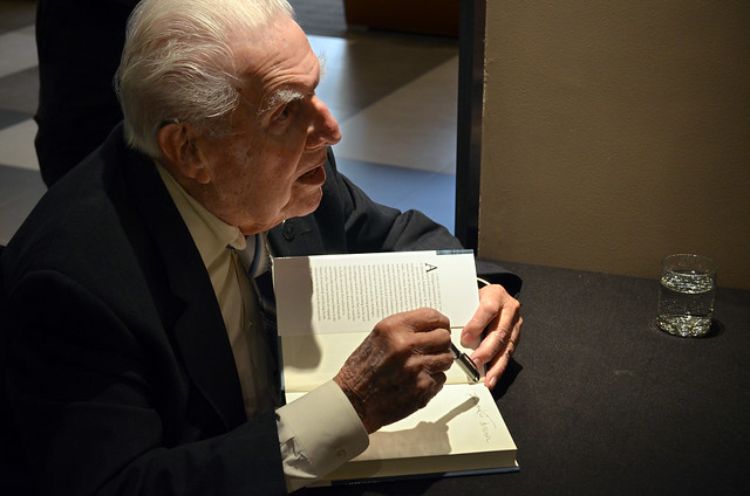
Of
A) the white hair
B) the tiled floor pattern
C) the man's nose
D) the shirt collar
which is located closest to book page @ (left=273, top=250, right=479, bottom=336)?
the shirt collar

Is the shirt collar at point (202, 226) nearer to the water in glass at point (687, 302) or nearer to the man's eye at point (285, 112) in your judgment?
the man's eye at point (285, 112)

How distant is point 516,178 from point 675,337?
0.49m

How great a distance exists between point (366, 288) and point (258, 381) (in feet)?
0.81

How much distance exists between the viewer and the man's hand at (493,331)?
1620 millimetres

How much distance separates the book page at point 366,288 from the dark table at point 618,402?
0.57 ft

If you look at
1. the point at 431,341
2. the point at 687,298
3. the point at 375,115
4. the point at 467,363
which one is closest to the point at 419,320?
the point at 431,341

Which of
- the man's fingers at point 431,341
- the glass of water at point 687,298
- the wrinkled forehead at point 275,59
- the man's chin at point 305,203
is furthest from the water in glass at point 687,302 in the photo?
the wrinkled forehead at point 275,59

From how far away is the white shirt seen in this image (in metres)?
1.36

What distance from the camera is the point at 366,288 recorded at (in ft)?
5.41

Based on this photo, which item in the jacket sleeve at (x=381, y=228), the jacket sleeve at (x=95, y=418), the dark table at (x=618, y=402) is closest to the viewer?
the jacket sleeve at (x=95, y=418)

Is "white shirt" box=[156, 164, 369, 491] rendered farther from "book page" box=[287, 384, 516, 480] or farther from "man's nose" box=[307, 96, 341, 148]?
"man's nose" box=[307, 96, 341, 148]

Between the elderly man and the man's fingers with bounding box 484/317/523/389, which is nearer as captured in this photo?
the elderly man

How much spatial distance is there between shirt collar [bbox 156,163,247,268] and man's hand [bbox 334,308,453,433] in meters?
0.32

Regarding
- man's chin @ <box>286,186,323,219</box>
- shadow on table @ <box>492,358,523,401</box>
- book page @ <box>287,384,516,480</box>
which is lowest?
shadow on table @ <box>492,358,523,401</box>
